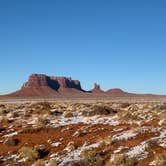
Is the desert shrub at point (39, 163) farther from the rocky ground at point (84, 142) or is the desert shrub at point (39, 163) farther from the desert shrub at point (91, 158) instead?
the desert shrub at point (91, 158)

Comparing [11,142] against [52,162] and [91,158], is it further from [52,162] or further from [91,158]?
[91,158]

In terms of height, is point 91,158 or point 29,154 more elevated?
point 91,158

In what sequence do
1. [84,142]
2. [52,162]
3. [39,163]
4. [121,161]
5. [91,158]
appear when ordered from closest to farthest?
[121,161]
[91,158]
[52,162]
[39,163]
[84,142]

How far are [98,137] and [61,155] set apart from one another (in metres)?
4.04

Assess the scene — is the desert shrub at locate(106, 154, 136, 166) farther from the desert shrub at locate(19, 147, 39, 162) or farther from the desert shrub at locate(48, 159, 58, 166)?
the desert shrub at locate(19, 147, 39, 162)

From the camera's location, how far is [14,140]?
24109mm

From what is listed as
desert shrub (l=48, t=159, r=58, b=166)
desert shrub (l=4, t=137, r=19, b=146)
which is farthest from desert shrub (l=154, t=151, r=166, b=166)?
desert shrub (l=4, t=137, r=19, b=146)

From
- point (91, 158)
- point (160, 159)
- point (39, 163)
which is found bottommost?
point (39, 163)

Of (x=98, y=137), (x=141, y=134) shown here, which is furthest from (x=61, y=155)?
(x=141, y=134)

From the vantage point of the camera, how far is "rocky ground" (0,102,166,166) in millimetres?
17359

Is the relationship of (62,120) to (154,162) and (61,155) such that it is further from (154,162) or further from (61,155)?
(154,162)

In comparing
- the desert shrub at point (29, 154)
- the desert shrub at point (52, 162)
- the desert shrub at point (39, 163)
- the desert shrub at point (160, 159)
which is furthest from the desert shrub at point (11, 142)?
the desert shrub at point (160, 159)

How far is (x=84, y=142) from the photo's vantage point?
21.7 m

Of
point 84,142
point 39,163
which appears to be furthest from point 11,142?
point 39,163
